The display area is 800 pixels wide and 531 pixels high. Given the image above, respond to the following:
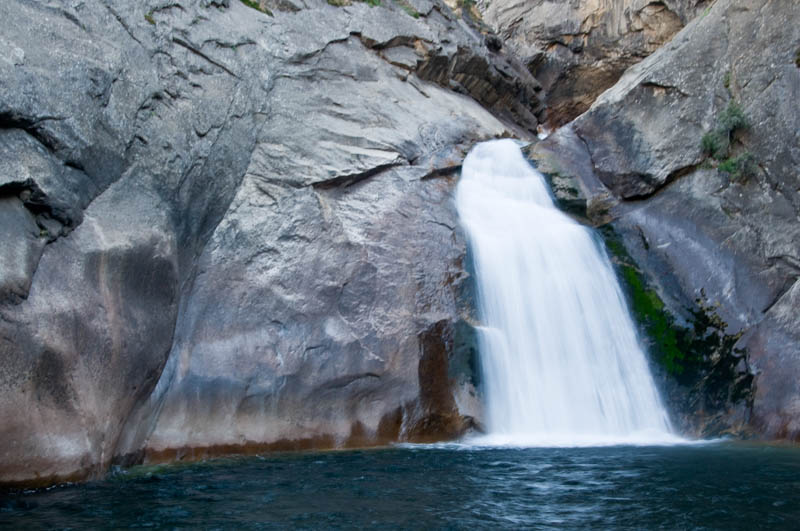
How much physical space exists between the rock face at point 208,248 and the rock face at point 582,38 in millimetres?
14152

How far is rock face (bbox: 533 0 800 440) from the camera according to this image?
9.73 meters

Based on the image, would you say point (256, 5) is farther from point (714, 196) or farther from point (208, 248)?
point (714, 196)

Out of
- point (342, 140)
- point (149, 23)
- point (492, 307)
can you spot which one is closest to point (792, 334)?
point (492, 307)

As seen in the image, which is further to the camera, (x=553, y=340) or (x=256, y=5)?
(x=256, y=5)

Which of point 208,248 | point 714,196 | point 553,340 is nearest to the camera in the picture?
Result: point 208,248

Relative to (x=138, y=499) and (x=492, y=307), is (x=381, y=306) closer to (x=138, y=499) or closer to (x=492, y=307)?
(x=492, y=307)

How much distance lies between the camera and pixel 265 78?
11.0 metres

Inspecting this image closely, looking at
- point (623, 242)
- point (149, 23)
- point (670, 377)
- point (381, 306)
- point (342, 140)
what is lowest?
point (670, 377)

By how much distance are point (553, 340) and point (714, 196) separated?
434cm

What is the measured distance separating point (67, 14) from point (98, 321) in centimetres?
436

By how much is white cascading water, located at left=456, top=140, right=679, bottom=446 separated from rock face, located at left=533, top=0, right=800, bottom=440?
641 millimetres

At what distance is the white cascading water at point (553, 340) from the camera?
920cm

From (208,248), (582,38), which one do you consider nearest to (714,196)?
(208,248)

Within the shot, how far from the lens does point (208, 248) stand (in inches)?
347
